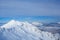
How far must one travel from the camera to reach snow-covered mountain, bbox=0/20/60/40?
166 centimetres

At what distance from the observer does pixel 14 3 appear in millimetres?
1727

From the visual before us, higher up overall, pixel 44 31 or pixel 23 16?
pixel 23 16

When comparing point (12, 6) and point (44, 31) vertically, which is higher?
point (12, 6)

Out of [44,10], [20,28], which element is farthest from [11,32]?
[44,10]

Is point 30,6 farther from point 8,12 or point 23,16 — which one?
point 8,12

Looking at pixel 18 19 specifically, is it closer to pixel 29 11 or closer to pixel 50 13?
pixel 29 11

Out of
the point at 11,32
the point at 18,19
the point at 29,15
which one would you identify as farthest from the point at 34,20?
the point at 11,32

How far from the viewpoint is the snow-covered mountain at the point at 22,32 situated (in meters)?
1.66

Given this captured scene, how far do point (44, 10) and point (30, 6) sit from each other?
0.20m

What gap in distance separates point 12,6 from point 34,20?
13.7 inches

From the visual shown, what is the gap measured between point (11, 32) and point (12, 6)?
346 mm

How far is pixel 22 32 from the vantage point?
1671 mm

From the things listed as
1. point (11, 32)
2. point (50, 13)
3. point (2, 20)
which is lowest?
point (11, 32)

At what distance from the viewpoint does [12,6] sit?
5.66 ft
